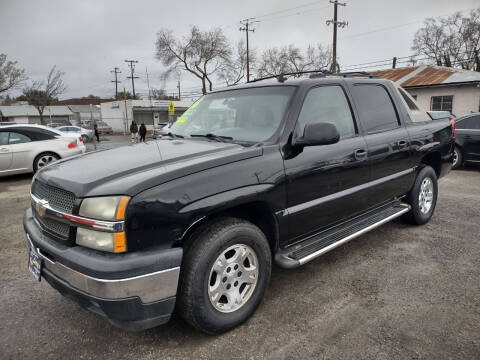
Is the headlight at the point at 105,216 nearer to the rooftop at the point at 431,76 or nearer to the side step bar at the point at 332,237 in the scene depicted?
the side step bar at the point at 332,237

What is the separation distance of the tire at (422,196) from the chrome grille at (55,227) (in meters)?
3.85

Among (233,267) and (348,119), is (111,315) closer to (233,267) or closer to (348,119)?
(233,267)

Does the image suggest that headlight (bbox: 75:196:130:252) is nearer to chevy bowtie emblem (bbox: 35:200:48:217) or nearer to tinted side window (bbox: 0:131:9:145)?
chevy bowtie emblem (bbox: 35:200:48:217)

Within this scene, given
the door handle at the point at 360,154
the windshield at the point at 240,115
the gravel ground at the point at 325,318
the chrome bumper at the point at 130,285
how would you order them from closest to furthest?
the chrome bumper at the point at 130,285 → the gravel ground at the point at 325,318 → the windshield at the point at 240,115 → the door handle at the point at 360,154

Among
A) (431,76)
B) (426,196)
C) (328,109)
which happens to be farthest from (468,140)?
(431,76)

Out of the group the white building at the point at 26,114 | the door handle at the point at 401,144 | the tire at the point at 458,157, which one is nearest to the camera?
the door handle at the point at 401,144

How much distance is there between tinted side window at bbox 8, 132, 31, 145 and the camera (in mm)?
8336

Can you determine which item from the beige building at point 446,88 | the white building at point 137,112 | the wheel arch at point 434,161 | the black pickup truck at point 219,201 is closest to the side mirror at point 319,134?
the black pickup truck at point 219,201

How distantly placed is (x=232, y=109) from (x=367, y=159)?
141 cm

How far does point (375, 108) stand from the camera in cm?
370

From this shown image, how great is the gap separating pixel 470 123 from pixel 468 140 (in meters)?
0.48

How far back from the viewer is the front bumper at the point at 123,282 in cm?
188

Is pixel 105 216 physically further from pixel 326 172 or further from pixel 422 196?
pixel 422 196

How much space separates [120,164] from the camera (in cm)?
239
